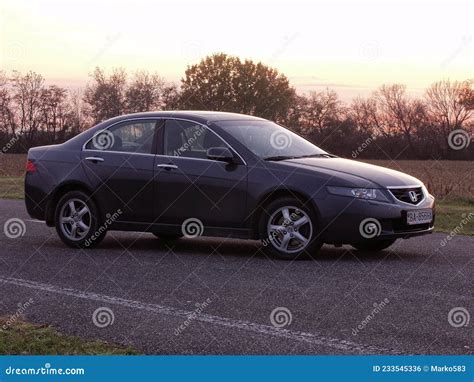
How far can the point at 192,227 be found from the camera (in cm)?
1009

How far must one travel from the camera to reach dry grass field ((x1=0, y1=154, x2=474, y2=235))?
15.2 m

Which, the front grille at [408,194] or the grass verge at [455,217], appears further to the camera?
the grass verge at [455,217]

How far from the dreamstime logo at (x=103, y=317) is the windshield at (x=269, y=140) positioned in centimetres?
351

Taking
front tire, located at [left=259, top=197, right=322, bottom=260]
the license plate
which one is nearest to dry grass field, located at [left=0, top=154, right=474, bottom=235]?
the license plate

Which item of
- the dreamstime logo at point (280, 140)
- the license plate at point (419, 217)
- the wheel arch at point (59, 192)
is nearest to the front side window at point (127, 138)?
the wheel arch at point (59, 192)

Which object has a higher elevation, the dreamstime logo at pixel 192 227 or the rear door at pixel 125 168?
the rear door at pixel 125 168

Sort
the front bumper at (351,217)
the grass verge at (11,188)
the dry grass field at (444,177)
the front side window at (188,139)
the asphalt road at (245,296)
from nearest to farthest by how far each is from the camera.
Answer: the asphalt road at (245,296), the front bumper at (351,217), the front side window at (188,139), the dry grass field at (444,177), the grass verge at (11,188)

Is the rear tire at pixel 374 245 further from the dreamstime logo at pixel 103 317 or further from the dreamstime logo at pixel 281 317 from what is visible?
the dreamstime logo at pixel 103 317

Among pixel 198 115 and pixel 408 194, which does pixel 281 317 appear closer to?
pixel 408 194

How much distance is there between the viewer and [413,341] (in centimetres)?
584

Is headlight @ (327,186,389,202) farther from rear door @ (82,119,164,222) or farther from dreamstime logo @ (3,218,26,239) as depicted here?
dreamstime logo @ (3,218,26,239)

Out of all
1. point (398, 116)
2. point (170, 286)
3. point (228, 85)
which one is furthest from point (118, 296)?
point (228, 85)

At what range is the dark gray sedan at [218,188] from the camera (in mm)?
9414

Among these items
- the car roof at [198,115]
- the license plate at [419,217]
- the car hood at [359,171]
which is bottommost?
the license plate at [419,217]
